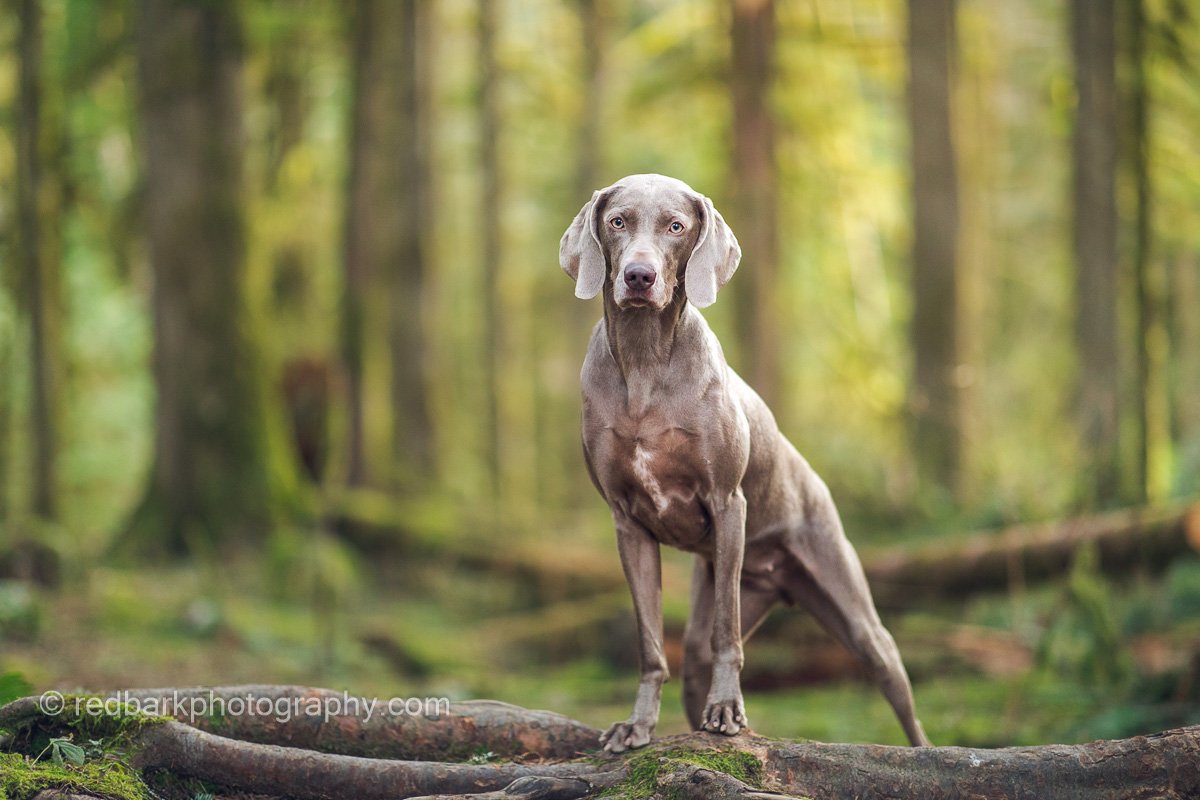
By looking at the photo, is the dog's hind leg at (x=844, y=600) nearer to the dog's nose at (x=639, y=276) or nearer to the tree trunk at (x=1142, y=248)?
the dog's nose at (x=639, y=276)

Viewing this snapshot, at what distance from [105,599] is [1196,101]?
10.9m

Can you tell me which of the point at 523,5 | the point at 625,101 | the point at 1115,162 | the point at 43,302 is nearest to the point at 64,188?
the point at 43,302

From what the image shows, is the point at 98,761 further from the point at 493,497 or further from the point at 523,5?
the point at 523,5

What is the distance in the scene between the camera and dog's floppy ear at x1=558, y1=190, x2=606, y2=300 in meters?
4.80

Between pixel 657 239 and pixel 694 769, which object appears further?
pixel 657 239

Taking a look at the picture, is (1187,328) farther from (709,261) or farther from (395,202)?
(709,261)

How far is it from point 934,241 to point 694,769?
11169 mm

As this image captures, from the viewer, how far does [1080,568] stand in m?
8.24

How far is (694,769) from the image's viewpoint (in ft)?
14.3

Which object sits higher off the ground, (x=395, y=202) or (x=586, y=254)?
(x=395, y=202)

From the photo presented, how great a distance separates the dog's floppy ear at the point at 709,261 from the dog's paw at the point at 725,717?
155 cm

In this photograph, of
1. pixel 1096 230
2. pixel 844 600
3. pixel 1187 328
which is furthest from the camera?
pixel 1187 328

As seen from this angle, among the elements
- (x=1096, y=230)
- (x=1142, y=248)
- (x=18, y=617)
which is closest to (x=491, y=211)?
(x=1096, y=230)

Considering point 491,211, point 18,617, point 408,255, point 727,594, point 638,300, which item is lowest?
point 18,617
